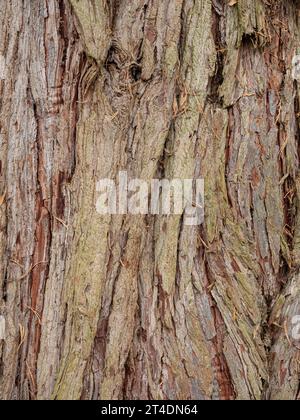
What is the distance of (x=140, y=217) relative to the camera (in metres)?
2.05

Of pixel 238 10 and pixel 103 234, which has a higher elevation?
pixel 238 10

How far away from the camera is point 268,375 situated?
→ 2090 millimetres

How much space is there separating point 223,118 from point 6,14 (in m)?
0.82

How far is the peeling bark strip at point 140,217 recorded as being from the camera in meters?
2.02

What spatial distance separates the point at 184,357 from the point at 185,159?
0.63 metres

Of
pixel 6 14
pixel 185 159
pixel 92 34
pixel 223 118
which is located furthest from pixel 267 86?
pixel 6 14

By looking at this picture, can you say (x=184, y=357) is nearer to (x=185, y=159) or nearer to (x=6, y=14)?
(x=185, y=159)

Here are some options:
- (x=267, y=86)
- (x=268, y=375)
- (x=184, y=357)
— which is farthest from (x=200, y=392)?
(x=267, y=86)

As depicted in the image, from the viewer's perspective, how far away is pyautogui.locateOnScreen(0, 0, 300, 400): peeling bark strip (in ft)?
6.61

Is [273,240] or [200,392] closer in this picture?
[200,392]
